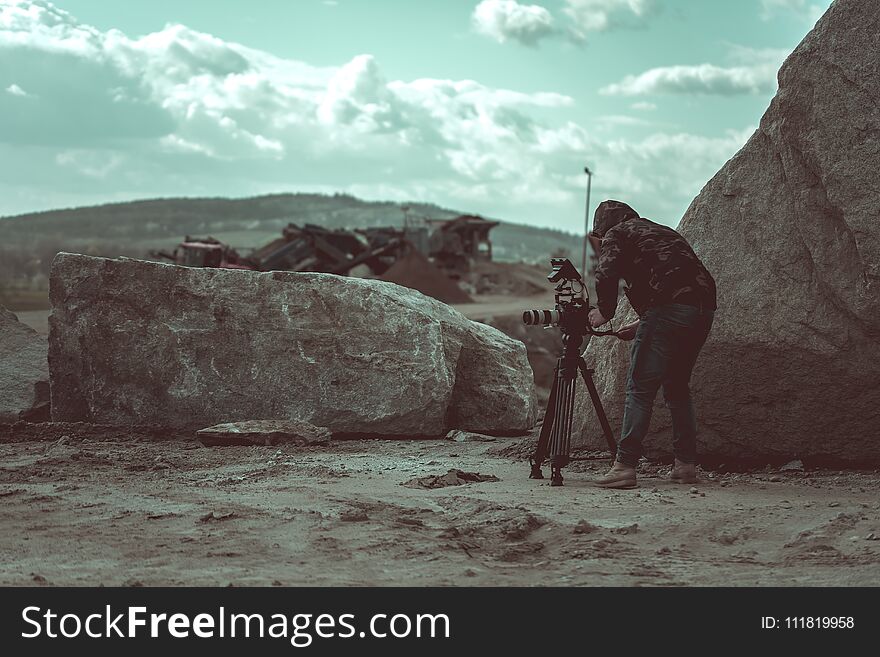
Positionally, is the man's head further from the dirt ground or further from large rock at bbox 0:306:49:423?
large rock at bbox 0:306:49:423

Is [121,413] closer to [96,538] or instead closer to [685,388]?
[96,538]

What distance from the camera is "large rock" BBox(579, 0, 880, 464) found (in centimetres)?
659

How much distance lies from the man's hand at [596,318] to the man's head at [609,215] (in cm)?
46

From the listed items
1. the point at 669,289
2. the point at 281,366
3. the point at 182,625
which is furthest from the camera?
the point at 281,366

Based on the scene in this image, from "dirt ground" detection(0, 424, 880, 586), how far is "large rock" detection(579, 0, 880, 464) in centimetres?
32

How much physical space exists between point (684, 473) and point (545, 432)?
84 centimetres

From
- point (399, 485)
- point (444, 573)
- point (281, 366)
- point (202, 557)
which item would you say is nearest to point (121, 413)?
point (281, 366)

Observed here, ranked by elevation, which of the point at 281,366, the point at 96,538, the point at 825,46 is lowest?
the point at 96,538

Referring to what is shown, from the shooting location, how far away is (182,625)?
393 cm

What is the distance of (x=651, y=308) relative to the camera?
6.30 metres

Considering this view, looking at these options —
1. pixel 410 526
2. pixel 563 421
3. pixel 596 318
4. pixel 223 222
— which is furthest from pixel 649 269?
pixel 223 222

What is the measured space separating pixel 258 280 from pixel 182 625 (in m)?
5.11

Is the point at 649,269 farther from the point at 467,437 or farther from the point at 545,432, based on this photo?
the point at 467,437

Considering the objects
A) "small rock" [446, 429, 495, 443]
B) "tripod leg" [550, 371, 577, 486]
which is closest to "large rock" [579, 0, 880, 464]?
"tripod leg" [550, 371, 577, 486]
